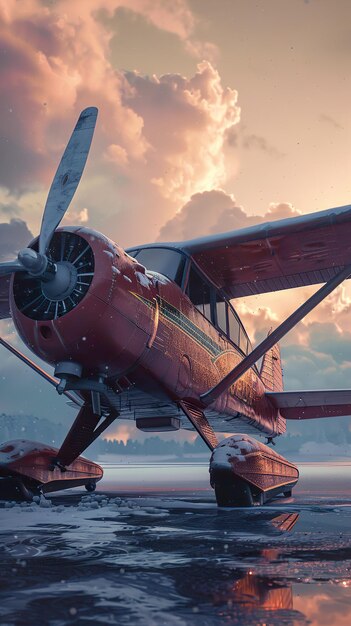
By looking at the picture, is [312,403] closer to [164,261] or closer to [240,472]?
[164,261]

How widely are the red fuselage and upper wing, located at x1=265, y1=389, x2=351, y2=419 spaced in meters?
4.47

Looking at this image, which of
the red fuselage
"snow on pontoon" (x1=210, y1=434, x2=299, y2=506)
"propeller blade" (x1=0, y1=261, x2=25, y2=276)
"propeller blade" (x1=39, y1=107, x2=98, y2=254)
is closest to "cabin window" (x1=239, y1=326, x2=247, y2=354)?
the red fuselage

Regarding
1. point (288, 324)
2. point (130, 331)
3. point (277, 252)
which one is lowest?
point (130, 331)

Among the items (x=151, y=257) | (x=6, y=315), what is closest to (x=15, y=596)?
(x=151, y=257)

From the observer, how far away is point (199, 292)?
8.88 m

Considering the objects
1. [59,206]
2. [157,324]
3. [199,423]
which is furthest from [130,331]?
[199,423]

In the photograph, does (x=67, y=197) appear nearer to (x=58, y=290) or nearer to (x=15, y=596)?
(x=58, y=290)

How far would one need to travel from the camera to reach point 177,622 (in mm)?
1931

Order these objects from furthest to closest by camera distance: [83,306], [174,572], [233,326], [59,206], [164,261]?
1. [233,326]
2. [164,261]
3. [59,206]
4. [83,306]
5. [174,572]

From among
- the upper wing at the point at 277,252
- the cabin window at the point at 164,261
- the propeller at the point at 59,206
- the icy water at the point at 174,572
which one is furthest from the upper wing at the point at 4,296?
the icy water at the point at 174,572

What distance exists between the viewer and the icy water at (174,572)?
2031 millimetres

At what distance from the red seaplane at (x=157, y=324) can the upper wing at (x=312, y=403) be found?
11cm

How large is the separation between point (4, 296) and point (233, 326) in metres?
4.41

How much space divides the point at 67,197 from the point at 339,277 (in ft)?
12.6
